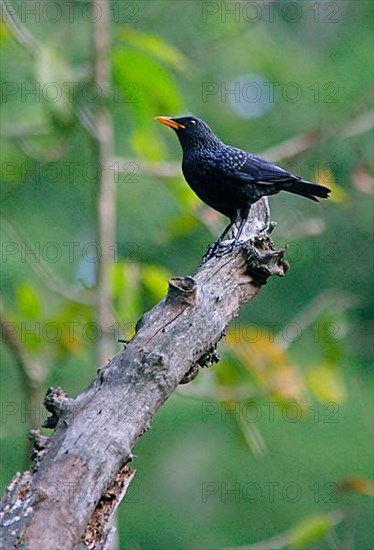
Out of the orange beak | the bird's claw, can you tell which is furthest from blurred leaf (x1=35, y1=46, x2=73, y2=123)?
the bird's claw

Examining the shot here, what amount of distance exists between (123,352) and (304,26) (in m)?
9.78

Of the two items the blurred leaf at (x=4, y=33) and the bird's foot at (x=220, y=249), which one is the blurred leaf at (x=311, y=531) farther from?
the blurred leaf at (x=4, y=33)

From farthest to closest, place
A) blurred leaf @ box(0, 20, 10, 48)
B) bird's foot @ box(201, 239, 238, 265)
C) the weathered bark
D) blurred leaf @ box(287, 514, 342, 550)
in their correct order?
1. blurred leaf @ box(0, 20, 10, 48)
2. blurred leaf @ box(287, 514, 342, 550)
3. bird's foot @ box(201, 239, 238, 265)
4. the weathered bark

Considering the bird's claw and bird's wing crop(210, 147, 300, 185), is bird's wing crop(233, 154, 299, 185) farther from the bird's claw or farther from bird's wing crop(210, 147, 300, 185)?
the bird's claw

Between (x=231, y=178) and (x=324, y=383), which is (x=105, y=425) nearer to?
(x=231, y=178)

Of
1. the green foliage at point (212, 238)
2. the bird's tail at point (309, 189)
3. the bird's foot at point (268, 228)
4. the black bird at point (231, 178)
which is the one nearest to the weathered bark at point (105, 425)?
the bird's foot at point (268, 228)

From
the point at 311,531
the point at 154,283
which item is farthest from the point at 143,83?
the point at 311,531

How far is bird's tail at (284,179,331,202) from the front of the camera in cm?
420

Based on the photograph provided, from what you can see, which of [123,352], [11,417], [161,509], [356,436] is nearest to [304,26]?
[356,436]

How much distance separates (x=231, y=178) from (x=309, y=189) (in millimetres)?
319

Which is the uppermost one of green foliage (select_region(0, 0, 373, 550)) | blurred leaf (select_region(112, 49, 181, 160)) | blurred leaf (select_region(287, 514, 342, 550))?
green foliage (select_region(0, 0, 373, 550))

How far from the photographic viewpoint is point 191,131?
4.35 meters

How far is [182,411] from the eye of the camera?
902 cm

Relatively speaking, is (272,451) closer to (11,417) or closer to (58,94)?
(11,417)
